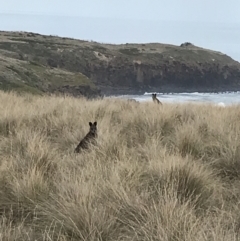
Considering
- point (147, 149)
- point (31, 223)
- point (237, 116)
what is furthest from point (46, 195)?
point (237, 116)

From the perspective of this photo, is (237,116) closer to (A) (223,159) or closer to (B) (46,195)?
(A) (223,159)

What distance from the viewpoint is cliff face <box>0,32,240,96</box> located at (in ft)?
238

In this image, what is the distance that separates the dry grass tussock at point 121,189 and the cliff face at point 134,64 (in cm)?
5966

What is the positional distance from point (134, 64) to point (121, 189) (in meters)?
79.2

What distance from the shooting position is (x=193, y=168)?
4082mm

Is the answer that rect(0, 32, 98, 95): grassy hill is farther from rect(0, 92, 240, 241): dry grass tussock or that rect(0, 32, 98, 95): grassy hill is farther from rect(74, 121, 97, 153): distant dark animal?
rect(0, 92, 240, 241): dry grass tussock

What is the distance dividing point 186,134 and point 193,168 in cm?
180

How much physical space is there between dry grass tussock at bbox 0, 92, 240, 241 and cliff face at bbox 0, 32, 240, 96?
196 feet

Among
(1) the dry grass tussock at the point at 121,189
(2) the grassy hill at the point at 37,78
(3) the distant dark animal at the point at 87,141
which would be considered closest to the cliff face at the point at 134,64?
(2) the grassy hill at the point at 37,78

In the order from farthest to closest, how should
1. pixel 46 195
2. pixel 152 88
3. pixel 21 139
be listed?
pixel 152 88
pixel 21 139
pixel 46 195

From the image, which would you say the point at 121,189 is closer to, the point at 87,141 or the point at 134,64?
the point at 87,141

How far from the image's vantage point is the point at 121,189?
3.35 metres

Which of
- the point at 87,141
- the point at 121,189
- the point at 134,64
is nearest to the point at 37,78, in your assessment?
the point at 87,141

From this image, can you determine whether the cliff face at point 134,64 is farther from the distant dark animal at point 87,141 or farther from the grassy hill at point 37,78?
the distant dark animal at point 87,141
